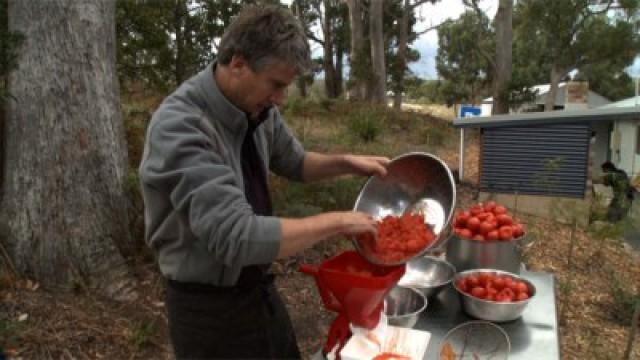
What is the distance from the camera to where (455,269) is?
9.05 ft

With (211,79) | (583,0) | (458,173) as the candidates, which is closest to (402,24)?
(583,0)

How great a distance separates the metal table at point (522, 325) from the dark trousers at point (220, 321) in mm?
627

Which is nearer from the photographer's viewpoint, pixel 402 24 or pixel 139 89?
pixel 139 89

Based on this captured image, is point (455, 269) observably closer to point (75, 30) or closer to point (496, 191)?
point (75, 30)

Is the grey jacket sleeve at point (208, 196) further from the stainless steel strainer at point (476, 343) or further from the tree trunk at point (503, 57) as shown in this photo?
the tree trunk at point (503, 57)

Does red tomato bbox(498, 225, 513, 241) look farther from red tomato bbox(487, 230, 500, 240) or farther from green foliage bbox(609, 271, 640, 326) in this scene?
green foliage bbox(609, 271, 640, 326)

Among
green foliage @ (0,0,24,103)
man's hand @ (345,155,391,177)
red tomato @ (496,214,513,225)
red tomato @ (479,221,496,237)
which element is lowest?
red tomato @ (479,221,496,237)

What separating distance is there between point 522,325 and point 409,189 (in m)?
0.72

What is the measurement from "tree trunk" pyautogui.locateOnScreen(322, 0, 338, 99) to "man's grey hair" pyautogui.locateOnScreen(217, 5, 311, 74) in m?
24.0

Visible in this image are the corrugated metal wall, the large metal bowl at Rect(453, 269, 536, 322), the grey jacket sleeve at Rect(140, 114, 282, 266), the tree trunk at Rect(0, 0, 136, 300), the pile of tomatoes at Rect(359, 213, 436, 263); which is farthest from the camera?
the corrugated metal wall

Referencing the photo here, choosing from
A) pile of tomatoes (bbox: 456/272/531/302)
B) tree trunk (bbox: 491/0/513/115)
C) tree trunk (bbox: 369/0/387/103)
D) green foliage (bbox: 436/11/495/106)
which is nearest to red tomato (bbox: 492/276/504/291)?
pile of tomatoes (bbox: 456/272/531/302)

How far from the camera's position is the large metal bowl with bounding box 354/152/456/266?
94.3 inches

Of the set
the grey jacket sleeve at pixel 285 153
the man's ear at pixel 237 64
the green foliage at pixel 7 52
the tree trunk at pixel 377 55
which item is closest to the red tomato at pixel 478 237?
the grey jacket sleeve at pixel 285 153

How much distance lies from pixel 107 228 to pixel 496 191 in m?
6.72
